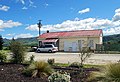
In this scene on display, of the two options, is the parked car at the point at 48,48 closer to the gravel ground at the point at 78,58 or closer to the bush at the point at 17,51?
the gravel ground at the point at 78,58

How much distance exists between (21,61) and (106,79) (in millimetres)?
9933

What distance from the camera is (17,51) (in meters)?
18.1

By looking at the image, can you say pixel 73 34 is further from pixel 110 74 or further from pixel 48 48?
pixel 110 74

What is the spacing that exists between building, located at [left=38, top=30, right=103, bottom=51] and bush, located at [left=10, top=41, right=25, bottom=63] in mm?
31103

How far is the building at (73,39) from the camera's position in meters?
49.5

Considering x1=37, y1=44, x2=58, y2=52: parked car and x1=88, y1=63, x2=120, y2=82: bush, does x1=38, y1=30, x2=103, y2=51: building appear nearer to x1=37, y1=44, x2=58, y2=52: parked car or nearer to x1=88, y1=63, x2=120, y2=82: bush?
x1=37, y1=44, x2=58, y2=52: parked car

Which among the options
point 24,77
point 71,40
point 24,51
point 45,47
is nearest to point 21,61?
point 24,51

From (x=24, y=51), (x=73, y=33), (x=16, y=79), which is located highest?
(x=73, y=33)

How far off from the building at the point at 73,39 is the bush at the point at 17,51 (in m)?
31.1

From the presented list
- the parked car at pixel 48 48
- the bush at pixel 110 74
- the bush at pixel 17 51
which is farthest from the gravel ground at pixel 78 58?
the parked car at pixel 48 48

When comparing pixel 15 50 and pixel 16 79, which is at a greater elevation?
pixel 15 50

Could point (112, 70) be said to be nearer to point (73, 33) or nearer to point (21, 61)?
point (21, 61)

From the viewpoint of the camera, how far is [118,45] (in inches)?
1890

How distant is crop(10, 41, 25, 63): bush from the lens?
18.1 m
